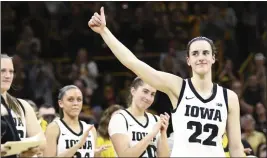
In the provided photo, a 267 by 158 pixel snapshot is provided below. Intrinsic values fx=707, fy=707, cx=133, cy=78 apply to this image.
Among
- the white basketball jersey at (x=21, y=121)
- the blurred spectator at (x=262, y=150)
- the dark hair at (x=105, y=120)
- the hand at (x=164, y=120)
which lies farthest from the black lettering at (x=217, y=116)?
the blurred spectator at (x=262, y=150)

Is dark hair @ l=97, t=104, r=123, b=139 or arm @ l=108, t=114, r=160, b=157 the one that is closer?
arm @ l=108, t=114, r=160, b=157

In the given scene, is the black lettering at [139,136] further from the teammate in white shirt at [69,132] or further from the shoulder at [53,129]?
the shoulder at [53,129]

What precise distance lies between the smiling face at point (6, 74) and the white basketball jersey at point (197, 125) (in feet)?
4.38

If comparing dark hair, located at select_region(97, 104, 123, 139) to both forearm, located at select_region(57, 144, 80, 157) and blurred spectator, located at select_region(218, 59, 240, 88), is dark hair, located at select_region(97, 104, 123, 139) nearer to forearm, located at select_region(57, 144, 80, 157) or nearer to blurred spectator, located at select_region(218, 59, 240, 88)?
forearm, located at select_region(57, 144, 80, 157)

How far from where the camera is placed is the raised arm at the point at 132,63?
5.35m

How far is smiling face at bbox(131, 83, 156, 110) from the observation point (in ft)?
23.6

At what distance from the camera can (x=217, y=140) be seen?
5457 millimetres

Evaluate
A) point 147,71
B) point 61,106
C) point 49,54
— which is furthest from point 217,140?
point 49,54

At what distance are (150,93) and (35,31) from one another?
746 centimetres

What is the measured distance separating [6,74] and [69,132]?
1.73 m

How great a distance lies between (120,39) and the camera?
1398cm

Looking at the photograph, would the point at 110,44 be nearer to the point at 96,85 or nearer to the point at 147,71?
the point at 147,71

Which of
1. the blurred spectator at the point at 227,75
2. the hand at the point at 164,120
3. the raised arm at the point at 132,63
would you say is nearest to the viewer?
the raised arm at the point at 132,63

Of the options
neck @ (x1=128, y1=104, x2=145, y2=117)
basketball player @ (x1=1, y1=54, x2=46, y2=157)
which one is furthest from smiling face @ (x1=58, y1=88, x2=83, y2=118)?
basketball player @ (x1=1, y1=54, x2=46, y2=157)
